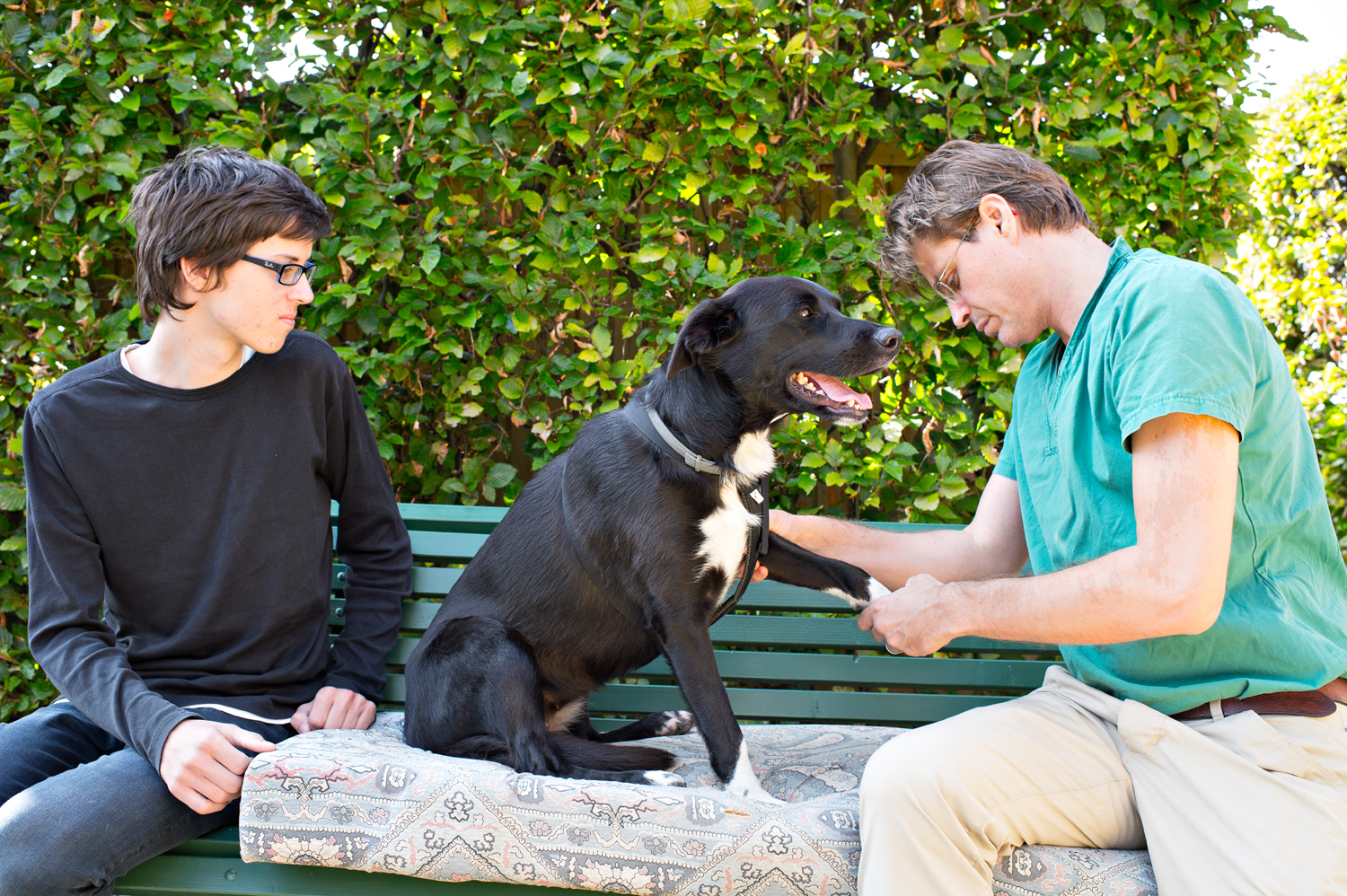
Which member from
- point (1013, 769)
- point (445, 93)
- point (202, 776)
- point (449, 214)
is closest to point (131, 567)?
point (202, 776)

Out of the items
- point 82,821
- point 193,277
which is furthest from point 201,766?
point 193,277

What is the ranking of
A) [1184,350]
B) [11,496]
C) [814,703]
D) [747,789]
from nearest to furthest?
[1184,350]
[747,789]
[814,703]
[11,496]

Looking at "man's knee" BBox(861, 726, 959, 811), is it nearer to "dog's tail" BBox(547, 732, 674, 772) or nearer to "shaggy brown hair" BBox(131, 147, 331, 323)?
"dog's tail" BBox(547, 732, 674, 772)

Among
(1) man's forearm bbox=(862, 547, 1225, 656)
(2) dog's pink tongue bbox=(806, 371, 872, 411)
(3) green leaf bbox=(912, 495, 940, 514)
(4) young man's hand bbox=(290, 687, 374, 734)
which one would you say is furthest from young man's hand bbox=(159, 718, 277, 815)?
(3) green leaf bbox=(912, 495, 940, 514)

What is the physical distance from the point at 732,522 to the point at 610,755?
0.53m

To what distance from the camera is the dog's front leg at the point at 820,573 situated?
2064 mm

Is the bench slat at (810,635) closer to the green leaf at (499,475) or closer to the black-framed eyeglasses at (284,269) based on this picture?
the green leaf at (499,475)

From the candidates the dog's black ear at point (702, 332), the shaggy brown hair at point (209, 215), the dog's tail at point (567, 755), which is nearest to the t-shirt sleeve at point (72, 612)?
the shaggy brown hair at point (209, 215)

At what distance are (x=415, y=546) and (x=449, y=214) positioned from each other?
998 millimetres

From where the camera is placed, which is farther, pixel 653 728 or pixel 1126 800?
pixel 653 728

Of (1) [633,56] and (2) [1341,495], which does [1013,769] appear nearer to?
(1) [633,56]

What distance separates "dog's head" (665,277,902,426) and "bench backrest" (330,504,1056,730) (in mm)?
508

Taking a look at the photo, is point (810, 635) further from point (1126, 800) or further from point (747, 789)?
point (1126, 800)

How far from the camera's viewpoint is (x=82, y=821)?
1.53 meters
